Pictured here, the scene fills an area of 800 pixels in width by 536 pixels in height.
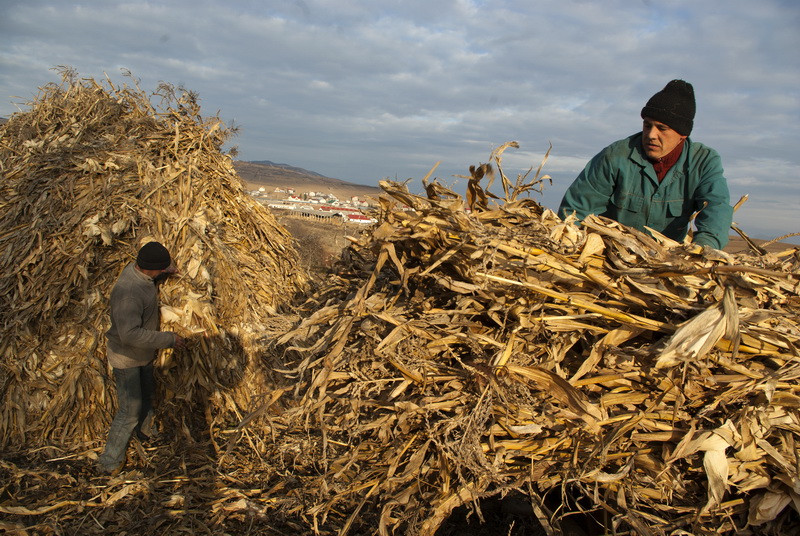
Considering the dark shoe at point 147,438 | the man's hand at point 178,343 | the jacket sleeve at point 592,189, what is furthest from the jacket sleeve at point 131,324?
the jacket sleeve at point 592,189

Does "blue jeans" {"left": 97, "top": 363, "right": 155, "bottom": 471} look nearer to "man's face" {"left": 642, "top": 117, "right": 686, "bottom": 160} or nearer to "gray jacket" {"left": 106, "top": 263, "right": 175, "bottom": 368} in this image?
"gray jacket" {"left": 106, "top": 263, "right": 175, "bottom": 368}

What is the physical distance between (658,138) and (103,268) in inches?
164

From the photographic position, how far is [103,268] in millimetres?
4133

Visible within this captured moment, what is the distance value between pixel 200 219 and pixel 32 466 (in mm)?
2184

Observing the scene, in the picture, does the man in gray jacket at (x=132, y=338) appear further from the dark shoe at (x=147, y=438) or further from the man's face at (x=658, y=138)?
the man's face at (x=658, y=138)

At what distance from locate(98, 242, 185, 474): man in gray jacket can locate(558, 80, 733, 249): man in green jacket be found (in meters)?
2.89

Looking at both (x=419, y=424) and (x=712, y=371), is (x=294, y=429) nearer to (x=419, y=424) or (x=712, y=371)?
(x=419, y=424)

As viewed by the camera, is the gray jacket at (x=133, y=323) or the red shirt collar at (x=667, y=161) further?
the gray jacket at (x=133, y=323)

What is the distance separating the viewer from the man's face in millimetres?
2930

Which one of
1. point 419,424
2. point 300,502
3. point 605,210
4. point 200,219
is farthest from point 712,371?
point 200,219

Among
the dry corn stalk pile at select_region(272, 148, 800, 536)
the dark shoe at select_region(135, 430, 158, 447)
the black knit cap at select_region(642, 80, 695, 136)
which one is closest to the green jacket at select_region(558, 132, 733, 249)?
the black knit cap at select_region(642, 80, 695, 136)

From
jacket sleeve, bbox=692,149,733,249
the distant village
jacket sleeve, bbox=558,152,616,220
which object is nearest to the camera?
jacket sleeve, bbox=692,149,733,249

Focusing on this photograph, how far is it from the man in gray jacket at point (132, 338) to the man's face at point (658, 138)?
10.8ft

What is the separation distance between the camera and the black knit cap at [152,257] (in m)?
3.61
